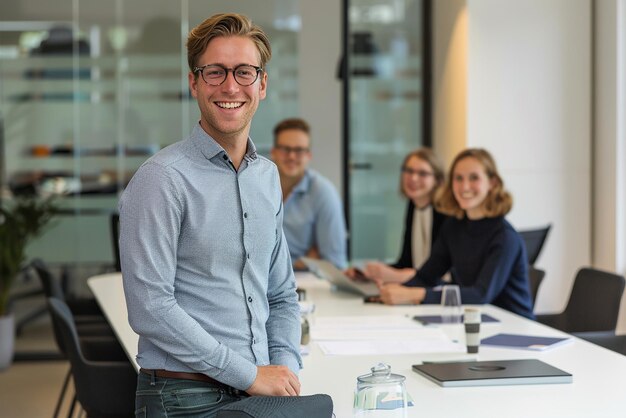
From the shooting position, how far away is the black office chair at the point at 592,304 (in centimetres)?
448

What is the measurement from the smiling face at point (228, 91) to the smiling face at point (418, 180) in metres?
3.63

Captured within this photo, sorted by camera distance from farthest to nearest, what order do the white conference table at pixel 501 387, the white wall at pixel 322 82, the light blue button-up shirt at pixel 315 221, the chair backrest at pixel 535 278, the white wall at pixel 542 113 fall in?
the white wall at pixel 322 82 < the white wall at pixel 542 113 < the light blue button-up shirt at pixel 315 221 < the chair backrest at pixel 535 278 < the white conference table at pixel 501 387

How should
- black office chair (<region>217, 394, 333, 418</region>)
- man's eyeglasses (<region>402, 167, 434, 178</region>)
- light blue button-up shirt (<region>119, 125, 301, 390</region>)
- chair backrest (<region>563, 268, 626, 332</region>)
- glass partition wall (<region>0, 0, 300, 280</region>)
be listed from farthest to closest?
1. glass partition wall (<region>0, 0, 300, 280</region>)
2. man's eyeglasses (<region>402, 167, 434, 178</region>)
3. chair backrest (<region>563, 268, 626, 332</region>)
4. light blue button-up shirt (<region>119, 125, 301, 390</region>)
5. black office chair (<region>217, 394, 333, 418</region>)

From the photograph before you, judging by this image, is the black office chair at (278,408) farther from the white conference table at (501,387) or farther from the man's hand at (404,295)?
the man's hand at (404,295)

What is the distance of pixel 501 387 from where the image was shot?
2.95 metres

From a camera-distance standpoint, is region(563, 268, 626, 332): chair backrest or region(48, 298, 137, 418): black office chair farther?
region(563, 268, 626, 332): chair backrest

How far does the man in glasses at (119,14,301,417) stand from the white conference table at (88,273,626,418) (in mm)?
390

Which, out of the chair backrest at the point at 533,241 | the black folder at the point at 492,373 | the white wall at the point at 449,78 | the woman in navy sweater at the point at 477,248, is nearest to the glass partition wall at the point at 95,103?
the white wall at the point at 449,78

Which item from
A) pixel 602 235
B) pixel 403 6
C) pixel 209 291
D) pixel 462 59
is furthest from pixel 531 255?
pixel 209 291

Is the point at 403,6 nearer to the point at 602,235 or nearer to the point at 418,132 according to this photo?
the point at 418,132

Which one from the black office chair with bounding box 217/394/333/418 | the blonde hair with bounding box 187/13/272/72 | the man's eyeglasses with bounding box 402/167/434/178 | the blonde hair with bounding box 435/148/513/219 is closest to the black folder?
the black office chair with bounding box 217/394/333/418

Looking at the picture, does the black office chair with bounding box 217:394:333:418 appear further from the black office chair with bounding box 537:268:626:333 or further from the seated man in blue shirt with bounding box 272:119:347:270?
the seated man in blue shirt with bounding box 272:119:347:270

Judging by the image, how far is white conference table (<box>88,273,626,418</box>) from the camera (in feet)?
8.79

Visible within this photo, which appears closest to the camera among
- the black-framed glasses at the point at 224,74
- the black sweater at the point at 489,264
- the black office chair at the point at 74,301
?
the black-framed glasses at the point at 224,74
